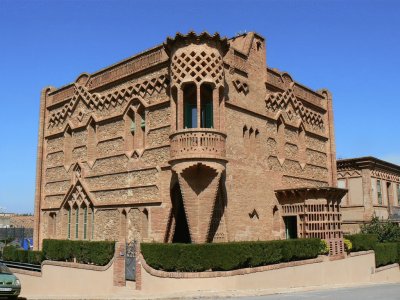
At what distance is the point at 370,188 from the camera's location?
36000 mm

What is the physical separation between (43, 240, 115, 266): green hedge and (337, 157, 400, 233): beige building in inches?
896

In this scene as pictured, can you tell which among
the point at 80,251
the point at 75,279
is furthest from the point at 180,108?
the point at 75,279

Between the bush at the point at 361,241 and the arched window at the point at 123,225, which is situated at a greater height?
the arched window at the point at 123,225

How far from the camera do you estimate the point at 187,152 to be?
60.4 feet

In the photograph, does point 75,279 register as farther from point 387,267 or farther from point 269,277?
point 387,267

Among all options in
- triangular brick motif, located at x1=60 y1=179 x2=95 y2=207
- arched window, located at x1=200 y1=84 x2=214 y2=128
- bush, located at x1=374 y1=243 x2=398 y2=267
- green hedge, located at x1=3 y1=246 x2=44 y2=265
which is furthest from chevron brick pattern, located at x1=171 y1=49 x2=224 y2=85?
bush, located at x1=374 y1=243 x2=398 y2=267

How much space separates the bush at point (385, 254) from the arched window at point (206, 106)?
45.3 ft

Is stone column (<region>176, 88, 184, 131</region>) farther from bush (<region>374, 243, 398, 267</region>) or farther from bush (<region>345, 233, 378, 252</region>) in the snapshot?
bush (<region>374, 243, 398, 267</region>)

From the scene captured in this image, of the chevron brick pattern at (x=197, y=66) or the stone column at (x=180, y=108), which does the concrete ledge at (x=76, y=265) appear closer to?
the stone column at (x=180, y=108)

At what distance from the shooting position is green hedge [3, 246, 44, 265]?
2641 centimetres

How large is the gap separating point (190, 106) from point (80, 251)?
29.4 ft

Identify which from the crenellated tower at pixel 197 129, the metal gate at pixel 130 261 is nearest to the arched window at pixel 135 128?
the crenellated tower at pixel 197 129

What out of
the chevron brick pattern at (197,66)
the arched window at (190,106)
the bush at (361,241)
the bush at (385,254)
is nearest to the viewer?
the chevron brick pattern at (197,66)

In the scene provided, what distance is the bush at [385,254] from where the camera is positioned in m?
26.9
